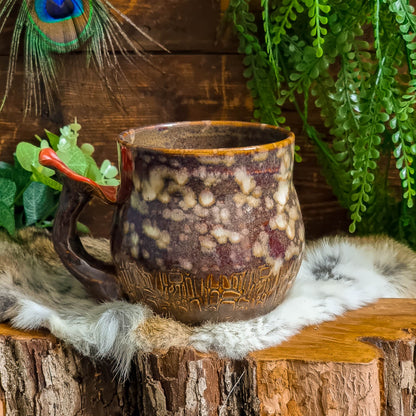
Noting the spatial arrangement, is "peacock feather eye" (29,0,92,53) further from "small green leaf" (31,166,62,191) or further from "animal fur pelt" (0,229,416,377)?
"animal fur pelt" (0,229,416,377)

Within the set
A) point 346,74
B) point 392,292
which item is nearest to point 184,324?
point 392,292

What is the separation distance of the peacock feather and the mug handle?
340 mm

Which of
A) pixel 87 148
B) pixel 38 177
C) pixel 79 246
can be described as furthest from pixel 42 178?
pixel 79 246

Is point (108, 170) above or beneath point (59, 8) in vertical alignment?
beneath

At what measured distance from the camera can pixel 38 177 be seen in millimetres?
986

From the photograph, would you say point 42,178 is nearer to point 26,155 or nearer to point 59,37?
point 26,155

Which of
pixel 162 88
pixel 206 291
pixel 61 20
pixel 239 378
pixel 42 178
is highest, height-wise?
pixel 61 20

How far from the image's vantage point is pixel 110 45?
1045 mm

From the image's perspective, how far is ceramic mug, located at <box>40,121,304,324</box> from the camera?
2.29 ft

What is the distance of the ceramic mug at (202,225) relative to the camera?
0.70m

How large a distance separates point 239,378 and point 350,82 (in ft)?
1.67

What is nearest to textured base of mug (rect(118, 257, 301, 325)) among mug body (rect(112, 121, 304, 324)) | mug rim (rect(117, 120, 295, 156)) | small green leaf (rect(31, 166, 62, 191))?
mug body (rect(112, 121, 304, 324))

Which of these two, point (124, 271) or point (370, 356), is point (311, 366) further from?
point (124, 271)

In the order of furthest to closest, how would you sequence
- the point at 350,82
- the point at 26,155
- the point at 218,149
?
the point at 26,155
the point at 350,82
the point at 218,149
